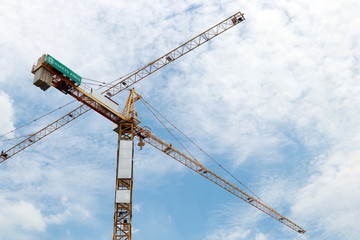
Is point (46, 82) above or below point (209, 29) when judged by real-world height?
below

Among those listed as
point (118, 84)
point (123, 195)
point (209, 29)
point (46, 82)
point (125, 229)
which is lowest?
point (125, 229)

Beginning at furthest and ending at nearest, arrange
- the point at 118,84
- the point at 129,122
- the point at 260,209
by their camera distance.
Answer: the point at 260,209 < the point at 118,84 < the point at 129,122

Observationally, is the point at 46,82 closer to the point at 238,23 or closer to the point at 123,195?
the point at 123,195

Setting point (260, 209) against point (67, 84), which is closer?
point (67, 84)

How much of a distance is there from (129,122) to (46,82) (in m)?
16.6

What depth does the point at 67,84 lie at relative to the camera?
61750mm

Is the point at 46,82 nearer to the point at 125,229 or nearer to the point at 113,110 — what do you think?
the point at 113,110

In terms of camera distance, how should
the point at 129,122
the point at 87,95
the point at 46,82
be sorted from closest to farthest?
the point at 46,82, the point at 87,95, the point at 129,122

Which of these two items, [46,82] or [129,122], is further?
[129,122]

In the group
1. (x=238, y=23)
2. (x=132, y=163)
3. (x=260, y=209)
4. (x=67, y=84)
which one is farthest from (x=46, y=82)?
(x=260, y=209)

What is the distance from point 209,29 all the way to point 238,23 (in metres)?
6.41

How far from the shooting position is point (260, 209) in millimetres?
92875

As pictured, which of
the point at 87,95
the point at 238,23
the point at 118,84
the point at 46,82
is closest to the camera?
the point at 46,82

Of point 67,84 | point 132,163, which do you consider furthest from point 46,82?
point 132,163
